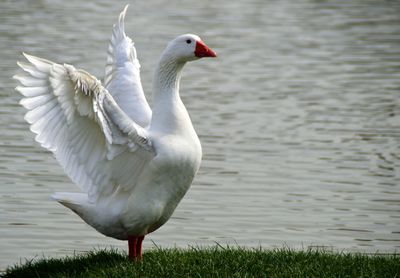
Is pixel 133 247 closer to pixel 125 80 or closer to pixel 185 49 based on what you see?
pixel 185 49

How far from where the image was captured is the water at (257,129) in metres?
12.9

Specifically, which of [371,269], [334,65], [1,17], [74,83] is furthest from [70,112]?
[1,17]

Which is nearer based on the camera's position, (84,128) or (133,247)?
(84,128)

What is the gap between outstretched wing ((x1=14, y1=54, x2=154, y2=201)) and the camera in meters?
8.91

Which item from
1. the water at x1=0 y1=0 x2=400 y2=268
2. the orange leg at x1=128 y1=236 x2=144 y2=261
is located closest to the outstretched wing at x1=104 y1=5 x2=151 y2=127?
the orange leg at x1=128 y1=236 x2=144 y2=261

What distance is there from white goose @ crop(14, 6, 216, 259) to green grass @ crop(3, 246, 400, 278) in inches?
13.0

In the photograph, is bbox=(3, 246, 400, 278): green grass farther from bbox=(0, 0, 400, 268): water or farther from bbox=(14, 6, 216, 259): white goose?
bbox=(0, 0, 400, 268): water

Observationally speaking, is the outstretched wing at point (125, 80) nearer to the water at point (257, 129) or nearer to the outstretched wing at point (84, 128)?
the outstretched wing at point (84, 128)

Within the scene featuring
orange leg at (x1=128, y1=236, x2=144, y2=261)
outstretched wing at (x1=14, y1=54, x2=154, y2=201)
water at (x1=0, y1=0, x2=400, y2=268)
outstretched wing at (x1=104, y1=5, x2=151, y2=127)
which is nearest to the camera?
outstretched wing at (x1=14, y1=54, x2=154, y2=201)

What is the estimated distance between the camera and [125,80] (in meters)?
10.8

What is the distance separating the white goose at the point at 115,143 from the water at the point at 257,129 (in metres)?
1.95

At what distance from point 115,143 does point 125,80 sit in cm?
173

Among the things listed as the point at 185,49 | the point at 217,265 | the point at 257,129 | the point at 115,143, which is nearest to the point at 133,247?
the point at 217,265

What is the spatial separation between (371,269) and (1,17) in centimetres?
2203
